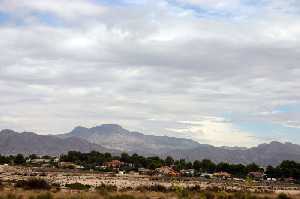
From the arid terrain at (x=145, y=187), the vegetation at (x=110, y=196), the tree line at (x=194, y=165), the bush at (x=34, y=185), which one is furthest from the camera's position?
the tree line at (x=194, y=165)

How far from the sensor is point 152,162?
150m

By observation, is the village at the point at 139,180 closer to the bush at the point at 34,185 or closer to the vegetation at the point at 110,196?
the bush at the point at 34,185

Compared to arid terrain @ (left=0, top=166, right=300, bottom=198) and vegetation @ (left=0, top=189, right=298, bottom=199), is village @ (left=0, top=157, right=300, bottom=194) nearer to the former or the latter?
arid terrain @ (left=0, top=166, right=300, bottom=198)

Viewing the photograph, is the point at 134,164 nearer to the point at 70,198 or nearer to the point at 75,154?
the point at 75,154

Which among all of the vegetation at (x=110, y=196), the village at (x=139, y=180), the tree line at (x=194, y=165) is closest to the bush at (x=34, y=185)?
the village at (x=139, y=180)

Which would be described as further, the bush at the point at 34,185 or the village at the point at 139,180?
the village at the point at 139,180

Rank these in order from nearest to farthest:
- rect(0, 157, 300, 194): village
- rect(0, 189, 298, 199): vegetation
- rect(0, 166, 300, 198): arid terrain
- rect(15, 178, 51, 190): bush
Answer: rect(0, 189, 298, 199): vegetation
rect(0, 166, 300, 198): arid terrain
rect(15, 178, 51, 190): bush
rect(0, 157, 300, 194): village

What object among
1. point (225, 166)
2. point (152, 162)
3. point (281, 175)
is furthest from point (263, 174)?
point (152, 162)

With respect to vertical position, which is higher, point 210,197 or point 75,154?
point 75,154

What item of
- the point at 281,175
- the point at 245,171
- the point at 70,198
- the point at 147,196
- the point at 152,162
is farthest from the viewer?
the point at 152,162

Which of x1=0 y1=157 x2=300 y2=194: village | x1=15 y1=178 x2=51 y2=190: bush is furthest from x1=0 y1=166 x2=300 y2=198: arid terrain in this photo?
x1=15 y1=178 x2=51 y2=190: bush

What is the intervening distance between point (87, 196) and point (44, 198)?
3.59m

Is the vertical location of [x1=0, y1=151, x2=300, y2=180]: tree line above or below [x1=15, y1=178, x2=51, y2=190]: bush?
A: above

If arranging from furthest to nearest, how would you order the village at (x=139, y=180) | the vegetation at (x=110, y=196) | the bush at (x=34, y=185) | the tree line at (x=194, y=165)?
1. the tree line at (x=194, y=165)
2. the village at (x=139, y=180)
3. the bush at (x=34, y=185)
4. the vegetation at (x=110, y=196)
